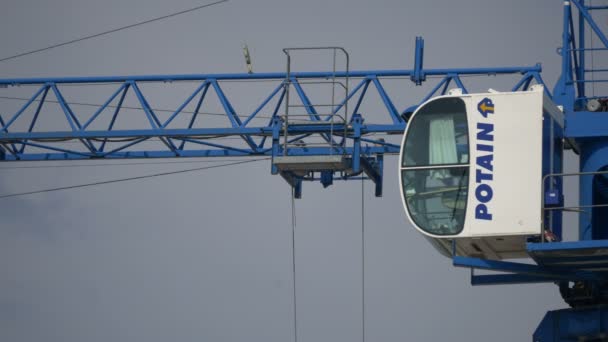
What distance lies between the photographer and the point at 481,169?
123 feet

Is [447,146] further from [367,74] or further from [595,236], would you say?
[367,74]

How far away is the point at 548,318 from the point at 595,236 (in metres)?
2.16

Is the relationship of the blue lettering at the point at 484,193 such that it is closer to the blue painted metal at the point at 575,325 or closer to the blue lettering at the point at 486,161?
the blue lettering at the point at 486,161

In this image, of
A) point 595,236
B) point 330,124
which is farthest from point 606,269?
point 330,124

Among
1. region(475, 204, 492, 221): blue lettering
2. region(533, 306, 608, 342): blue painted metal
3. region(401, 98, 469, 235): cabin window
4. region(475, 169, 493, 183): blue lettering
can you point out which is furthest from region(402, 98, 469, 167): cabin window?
region(533, 306, 608, 342): blue painted metal

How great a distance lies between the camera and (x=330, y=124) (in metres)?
46.1

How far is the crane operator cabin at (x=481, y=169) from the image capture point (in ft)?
122

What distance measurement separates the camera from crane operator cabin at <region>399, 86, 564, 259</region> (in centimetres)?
3719

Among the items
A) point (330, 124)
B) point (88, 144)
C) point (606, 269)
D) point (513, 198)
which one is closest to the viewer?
point (513, 198)

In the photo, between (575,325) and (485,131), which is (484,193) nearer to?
(485,131)

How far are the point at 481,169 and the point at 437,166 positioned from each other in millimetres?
1037

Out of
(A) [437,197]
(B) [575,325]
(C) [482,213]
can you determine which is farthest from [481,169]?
(B) [575,325]

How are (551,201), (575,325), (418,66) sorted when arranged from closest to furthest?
(551,201) < (575,325) < (418,66)

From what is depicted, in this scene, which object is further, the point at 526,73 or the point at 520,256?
the point at 526,73
